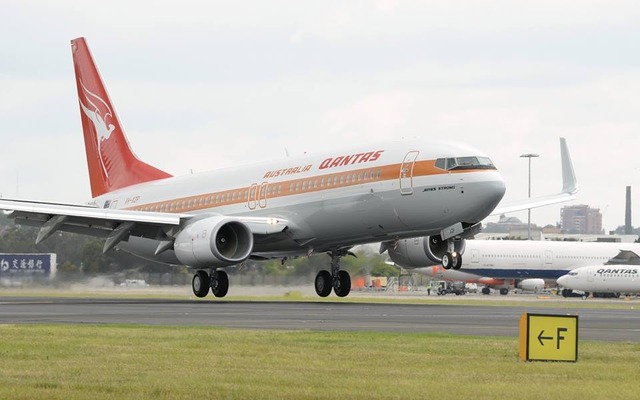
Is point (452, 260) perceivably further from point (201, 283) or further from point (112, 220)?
point (112, 220)

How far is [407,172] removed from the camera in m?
40.7

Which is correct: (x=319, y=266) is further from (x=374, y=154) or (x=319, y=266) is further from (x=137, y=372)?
(x=137, y=372)

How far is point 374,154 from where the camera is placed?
42.3 m

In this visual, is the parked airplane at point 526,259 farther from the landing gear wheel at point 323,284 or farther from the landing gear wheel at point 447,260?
the landing gear wheel at point 447,260

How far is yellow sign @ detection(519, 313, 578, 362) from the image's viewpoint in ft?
59.6

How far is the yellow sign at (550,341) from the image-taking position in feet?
59.6

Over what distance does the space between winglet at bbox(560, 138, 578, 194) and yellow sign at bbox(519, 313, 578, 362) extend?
108 feet

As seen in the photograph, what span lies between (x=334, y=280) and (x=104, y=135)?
1457 cm

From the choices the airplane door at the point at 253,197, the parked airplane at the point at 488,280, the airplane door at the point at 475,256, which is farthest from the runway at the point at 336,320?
the parked airplane at the point at 488,280

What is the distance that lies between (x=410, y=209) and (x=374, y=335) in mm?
17125

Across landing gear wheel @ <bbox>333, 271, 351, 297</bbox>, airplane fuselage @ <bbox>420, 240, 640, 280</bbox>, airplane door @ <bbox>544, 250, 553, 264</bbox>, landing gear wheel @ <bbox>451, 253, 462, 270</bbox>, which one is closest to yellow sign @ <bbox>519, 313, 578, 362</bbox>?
landing gear wheel @ <bbox>451, 253, 462, 270</bbox>

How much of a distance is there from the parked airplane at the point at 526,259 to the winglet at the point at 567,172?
44.6m

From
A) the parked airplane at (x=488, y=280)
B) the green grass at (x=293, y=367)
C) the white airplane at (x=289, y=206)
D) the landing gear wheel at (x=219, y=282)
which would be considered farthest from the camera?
the parked airplane at (x=488, y=280)

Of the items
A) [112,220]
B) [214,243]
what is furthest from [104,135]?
Answer: [214,243]
